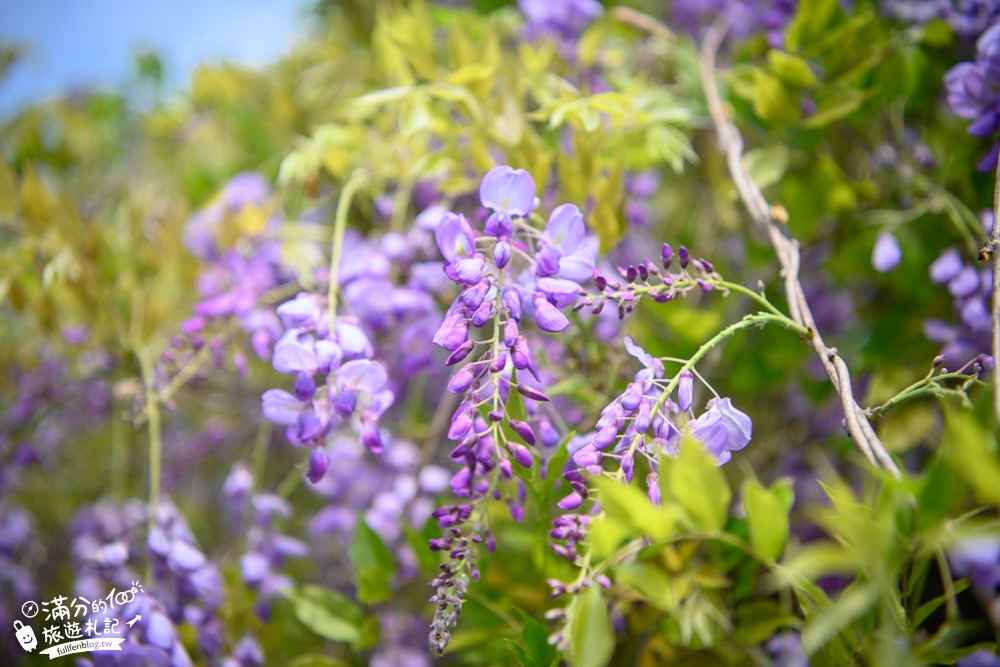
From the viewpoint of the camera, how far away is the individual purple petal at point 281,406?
0.62 m

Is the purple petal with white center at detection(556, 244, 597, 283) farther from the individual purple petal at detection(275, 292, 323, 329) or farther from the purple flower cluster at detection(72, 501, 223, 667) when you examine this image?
the purple flower cluster at detection(72, 501, 223, 667)

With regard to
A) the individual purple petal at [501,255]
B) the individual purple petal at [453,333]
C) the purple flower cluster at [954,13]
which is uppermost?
the purple flower cluster at [954,13]

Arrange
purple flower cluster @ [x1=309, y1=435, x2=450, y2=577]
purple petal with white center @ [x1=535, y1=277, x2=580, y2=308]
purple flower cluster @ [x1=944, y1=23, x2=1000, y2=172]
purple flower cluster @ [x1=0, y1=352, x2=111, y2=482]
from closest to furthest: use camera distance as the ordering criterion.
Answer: purple petal with white center @ [x1=535, y1=277, x2=580, y2=308] < purple flower cluster @ [x1=944, y1=23, x2=1000, y2=172] < purple flower cluster @ [x1=309, y1=435, x2=450, y2=577] < purple flower cluster @ [x1=0, y1=352, x2=111, y2=482]

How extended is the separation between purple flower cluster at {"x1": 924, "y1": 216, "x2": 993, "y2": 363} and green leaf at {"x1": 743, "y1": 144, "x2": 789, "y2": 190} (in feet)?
0.68

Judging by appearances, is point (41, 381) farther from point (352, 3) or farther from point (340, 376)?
point (352, 3)

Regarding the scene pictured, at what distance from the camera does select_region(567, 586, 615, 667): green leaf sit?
0.43 m

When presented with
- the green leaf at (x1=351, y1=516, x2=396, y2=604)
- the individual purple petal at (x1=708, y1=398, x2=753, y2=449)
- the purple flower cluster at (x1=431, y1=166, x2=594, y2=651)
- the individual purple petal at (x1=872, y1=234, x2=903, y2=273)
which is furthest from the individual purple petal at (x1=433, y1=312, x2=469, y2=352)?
the individual purple petal at (x1=872, y1=234, x2=903, y2=273)

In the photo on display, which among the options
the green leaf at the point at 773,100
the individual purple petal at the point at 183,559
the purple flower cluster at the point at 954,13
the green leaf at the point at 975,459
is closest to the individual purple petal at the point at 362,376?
the individual purple petal at the point at 183,559

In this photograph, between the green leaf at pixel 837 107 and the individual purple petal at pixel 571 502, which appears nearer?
the individual purple petal at pixel 571 502

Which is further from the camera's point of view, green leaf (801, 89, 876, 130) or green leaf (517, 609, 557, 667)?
green leaf (801, 89, 876, 130)

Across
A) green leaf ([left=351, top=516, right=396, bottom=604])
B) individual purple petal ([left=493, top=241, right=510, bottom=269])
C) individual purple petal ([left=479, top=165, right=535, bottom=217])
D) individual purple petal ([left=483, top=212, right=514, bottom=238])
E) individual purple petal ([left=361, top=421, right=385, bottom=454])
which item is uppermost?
individual purple petal ([left=479, top=165, right=535, bottom=217])

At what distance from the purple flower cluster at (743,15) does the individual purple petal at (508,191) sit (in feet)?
1.52

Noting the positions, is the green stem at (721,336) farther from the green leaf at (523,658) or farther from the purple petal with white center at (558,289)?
the green leaf at (523,658)

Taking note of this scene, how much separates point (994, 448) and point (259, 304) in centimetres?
77
